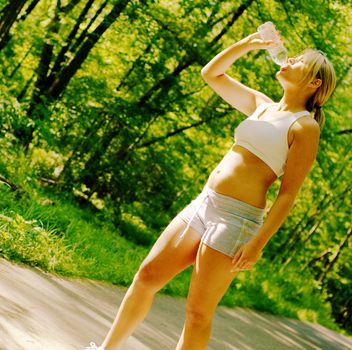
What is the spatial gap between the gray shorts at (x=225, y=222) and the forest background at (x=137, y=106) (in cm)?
431

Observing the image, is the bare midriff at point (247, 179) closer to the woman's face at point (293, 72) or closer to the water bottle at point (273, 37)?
the woman's face at point (293, 72)

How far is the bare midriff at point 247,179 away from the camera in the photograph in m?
2.94

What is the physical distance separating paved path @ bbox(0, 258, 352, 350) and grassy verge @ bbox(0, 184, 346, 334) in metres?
0.16

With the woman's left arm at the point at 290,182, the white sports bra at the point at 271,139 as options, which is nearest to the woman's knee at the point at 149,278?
the woman's left arm at the point at 290,182

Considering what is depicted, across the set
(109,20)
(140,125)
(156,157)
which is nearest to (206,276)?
(109,20)

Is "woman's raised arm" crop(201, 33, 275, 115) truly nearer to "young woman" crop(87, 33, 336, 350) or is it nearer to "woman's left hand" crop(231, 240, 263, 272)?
"young woman" crop(87, 33, 336, 350)

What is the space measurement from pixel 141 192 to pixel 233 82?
752 centimetres

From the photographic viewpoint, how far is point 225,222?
2932 millimetres

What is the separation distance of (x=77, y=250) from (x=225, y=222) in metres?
3.24

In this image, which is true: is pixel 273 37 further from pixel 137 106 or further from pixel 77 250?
pixel 137 106

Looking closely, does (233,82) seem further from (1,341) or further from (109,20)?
(109,20)

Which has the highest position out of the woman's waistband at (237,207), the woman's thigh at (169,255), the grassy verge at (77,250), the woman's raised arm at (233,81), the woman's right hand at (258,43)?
the woman's right hand at (258,43)

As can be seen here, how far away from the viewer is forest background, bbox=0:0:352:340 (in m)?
8.66

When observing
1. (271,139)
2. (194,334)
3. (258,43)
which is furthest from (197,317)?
(258,43)
